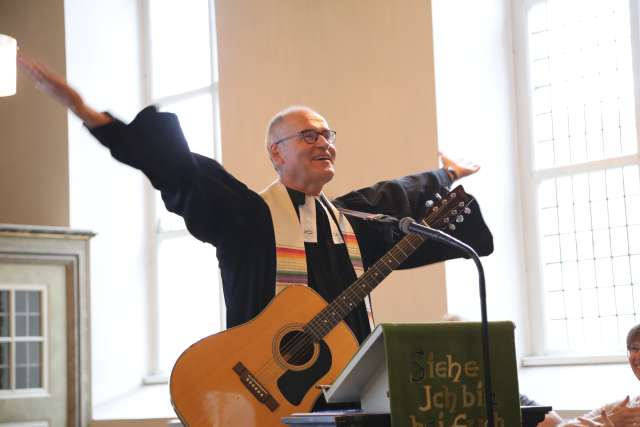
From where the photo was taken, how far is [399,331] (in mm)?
2559

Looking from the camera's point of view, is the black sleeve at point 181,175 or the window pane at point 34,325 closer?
the black sleeve at point 181,175

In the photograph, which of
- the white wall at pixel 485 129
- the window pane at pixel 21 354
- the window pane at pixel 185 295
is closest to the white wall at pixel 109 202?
the window pane at pixel 185 295

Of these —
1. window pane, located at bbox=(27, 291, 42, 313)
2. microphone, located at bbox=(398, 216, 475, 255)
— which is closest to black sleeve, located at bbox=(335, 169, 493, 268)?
microphone, located at bbox=(398, 216, 475, 255)

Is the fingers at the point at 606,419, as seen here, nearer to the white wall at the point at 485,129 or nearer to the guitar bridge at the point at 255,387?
the guitar bridge at the point at 255,387

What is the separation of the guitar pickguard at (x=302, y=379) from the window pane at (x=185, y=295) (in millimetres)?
4655

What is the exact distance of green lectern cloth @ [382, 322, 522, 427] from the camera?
8.32 ft

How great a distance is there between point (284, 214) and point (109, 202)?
4.76 m

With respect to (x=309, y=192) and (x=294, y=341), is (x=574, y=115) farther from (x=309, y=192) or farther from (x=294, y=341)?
(x=294, y=341)

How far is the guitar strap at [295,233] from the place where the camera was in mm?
3707

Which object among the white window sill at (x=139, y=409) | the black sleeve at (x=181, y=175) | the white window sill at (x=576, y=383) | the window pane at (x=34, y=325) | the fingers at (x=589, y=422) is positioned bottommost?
the white window sill at (x=139, y=409)

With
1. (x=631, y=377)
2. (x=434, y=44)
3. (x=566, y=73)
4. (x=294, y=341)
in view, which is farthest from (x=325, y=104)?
(x=294, y=341)

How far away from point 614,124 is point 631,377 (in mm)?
1464

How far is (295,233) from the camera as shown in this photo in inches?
150

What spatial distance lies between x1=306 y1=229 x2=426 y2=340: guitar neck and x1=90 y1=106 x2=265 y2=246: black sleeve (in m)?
0.50
